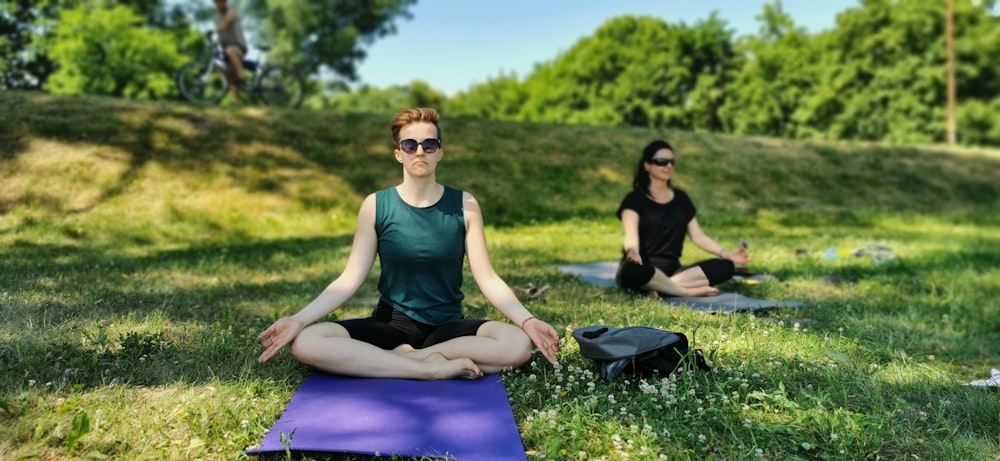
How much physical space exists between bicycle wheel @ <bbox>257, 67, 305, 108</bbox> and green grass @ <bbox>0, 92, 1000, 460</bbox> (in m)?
1.02

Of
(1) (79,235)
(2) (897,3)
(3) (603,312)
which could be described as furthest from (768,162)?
(2) (897,3)

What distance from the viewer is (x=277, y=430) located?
3.19 meters

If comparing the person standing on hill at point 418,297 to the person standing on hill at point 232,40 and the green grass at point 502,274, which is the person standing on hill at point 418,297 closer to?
the green grass at point 502,274

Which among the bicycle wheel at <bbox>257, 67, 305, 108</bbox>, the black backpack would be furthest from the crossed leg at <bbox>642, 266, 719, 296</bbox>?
the bicycle wheel at <bbox>257, 67, 305, 108</bbox>

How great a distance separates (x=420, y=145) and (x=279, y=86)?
1326cm

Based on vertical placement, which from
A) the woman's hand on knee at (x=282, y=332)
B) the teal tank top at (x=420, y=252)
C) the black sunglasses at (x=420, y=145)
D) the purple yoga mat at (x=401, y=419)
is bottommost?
the purple yoga mat at (x=401, y=419)

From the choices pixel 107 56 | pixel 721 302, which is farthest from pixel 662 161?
pixel 107 56

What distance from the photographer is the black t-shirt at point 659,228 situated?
6.84 m

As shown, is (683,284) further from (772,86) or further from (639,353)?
(772,86)

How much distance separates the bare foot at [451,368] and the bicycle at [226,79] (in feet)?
41.5

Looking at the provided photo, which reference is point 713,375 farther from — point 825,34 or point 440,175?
point 825,34

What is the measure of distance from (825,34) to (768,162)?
30.5m

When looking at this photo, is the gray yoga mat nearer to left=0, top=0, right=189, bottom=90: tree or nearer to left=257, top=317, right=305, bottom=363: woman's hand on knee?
left=257, top=317, right=305, bottom=363: woman's hand on knee

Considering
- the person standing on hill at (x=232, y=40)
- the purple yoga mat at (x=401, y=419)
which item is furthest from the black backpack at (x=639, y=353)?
the person standing on hill at (x=232, y=40)
